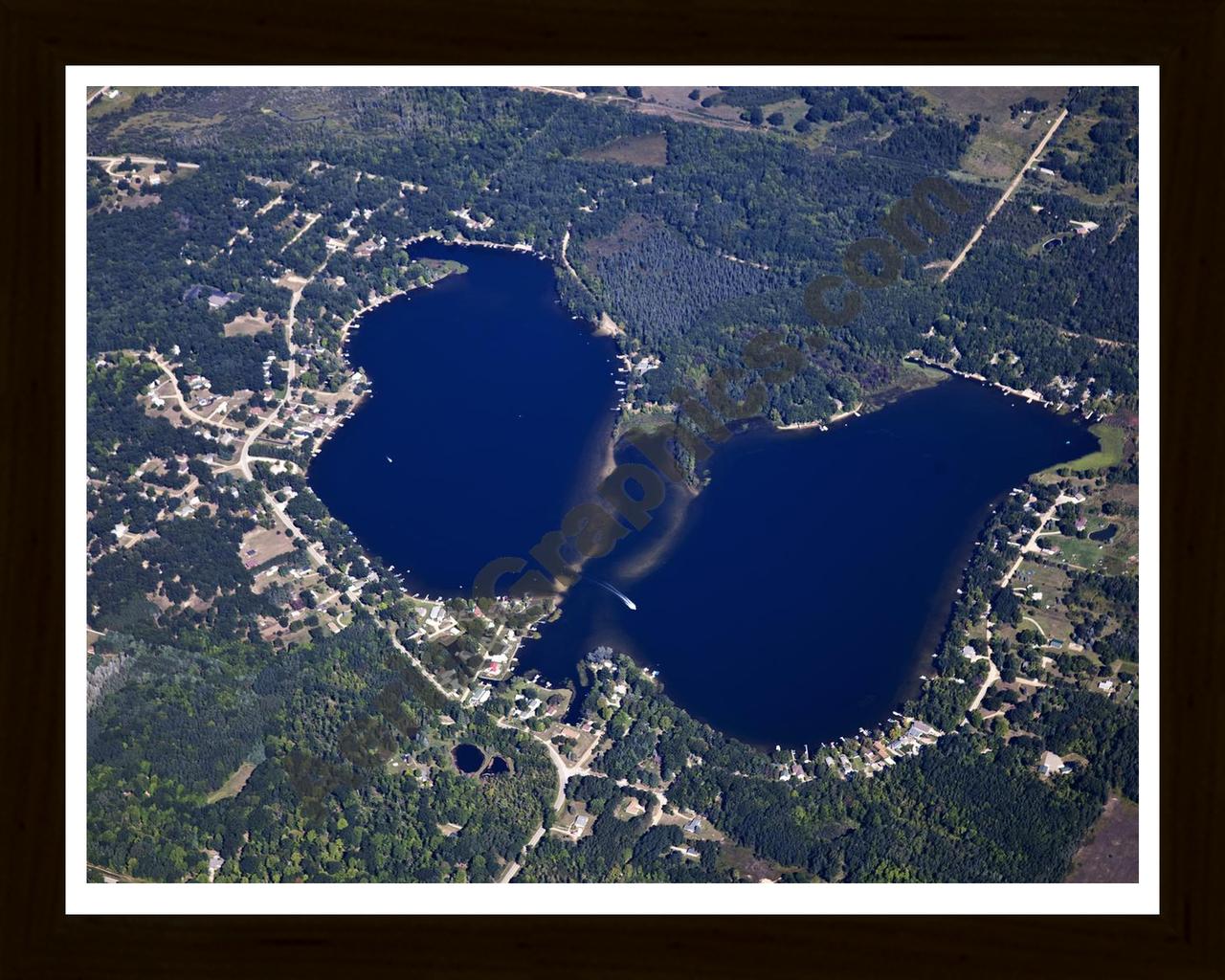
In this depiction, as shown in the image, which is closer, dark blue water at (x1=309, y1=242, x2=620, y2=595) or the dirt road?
dark blue water at (x1=309, y1=242, x2=620, y2=595)

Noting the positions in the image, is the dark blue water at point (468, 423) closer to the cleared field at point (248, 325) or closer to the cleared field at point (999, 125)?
the cleared field at point (248, 325)

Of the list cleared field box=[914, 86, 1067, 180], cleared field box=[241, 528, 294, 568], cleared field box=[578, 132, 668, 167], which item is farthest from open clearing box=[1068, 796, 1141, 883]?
cleared field box=[578, 132, 668, 167]

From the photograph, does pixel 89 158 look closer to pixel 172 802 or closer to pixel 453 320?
pixel 453 320

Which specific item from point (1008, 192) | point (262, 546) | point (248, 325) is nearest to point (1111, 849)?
point (262, 546)

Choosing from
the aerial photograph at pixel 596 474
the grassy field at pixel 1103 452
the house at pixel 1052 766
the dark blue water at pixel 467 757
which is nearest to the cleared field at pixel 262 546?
the aerial photograph at pixel 596 474

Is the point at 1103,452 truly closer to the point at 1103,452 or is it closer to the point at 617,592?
the point at 1103,452

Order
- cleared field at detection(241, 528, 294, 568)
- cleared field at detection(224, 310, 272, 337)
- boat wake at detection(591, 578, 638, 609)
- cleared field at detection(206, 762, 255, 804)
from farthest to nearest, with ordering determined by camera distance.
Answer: cleared field at detection(224, 310, 272, 337) < cleared field at detection(241, 528, 294, 568) < boat wake at detection(591, 578, 638, 609) < cleared field at detection(206, 762, 255, 804)

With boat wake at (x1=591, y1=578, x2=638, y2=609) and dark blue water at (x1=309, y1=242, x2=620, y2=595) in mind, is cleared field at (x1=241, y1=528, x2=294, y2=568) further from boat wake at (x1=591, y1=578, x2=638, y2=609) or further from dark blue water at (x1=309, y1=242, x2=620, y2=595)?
boat wake at (x1=591, y1=578, x2=638, y2=609)
